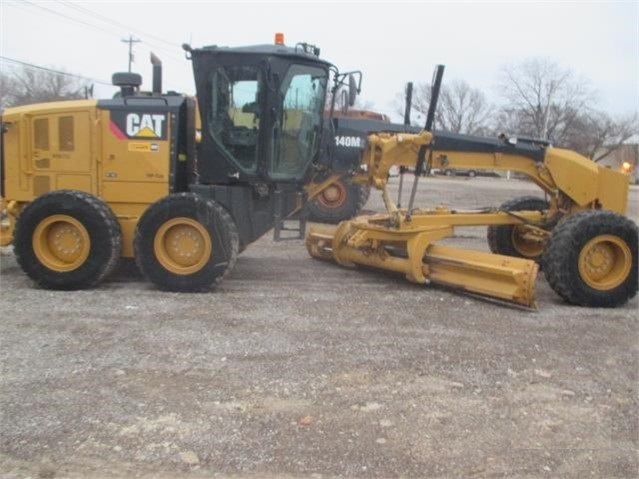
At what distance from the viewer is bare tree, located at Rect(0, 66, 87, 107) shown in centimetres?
4131

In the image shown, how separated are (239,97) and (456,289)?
10.9 feet

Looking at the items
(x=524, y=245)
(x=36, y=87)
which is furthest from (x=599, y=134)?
(x=524, y=245)

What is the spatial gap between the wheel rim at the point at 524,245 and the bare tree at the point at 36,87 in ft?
121

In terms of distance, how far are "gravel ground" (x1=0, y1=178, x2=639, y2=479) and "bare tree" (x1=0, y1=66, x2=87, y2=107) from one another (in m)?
38.0

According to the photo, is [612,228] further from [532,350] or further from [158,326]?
[158,326]

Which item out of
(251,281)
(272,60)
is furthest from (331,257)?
(272,60)

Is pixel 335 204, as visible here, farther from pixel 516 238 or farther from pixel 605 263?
pixel 605 263

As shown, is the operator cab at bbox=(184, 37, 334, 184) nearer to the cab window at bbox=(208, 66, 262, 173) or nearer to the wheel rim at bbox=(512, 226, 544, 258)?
the cab window at bbox=(208, 66, 262, 173)

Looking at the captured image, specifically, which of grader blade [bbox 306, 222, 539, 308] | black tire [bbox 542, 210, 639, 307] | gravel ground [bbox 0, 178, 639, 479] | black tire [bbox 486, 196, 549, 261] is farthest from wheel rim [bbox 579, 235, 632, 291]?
black tire [bbox 486, 196, 549, 261]

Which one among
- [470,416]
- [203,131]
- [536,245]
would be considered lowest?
[470,416]

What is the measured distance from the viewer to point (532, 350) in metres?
5.70

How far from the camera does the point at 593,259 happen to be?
7.45 m

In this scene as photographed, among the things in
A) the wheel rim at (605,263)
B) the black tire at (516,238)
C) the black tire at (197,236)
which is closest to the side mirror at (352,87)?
the black tire at (197,236)

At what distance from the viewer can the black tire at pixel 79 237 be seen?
7352 mm
